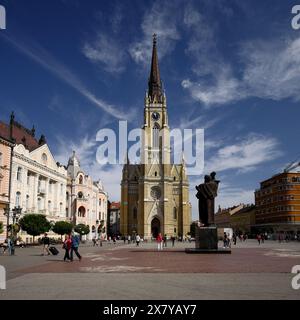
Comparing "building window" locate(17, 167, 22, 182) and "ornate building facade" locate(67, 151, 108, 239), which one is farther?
"ornate building facade" locate(67, 151, 108, 239)

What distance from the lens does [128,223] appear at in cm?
10325

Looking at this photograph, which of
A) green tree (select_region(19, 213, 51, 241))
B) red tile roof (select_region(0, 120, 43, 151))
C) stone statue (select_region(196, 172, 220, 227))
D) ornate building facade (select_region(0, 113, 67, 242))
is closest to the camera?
stone statue (select_region(196, 172, 220, 227))

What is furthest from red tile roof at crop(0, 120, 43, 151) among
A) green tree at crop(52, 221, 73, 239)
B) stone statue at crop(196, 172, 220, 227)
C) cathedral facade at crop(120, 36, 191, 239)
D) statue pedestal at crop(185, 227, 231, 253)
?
cathedral facade at crop(120, 36, 191, 239)

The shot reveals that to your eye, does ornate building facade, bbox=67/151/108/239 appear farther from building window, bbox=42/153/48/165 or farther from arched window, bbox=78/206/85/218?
building window, bbox=42/153/48/165

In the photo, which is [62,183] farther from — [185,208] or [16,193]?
[185,208]

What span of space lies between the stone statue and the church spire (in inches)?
3399

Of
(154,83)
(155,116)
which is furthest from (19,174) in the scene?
(154,83)

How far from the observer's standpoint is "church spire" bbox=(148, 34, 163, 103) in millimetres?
113131

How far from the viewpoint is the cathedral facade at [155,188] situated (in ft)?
324

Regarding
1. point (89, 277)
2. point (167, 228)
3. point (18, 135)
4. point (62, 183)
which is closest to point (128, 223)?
point (167, 228)

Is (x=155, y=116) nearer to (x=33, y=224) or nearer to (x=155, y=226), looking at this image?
(x=155, y=226)

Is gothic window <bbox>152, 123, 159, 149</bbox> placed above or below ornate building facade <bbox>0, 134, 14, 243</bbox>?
above

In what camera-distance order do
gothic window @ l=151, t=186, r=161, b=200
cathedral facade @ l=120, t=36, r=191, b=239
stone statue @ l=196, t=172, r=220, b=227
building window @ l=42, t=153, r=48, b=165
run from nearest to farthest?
stone statue @ l=196, t=172, r=220, b=227 < building window @ l=42, t=153, r=48, b=165 < cathedral facade @ l=120, t=36, r=191, b=239 < gothic window @ l=151, t=186, r=161, b=200

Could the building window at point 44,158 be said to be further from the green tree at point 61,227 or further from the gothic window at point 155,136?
the gothic window at point 155,136
